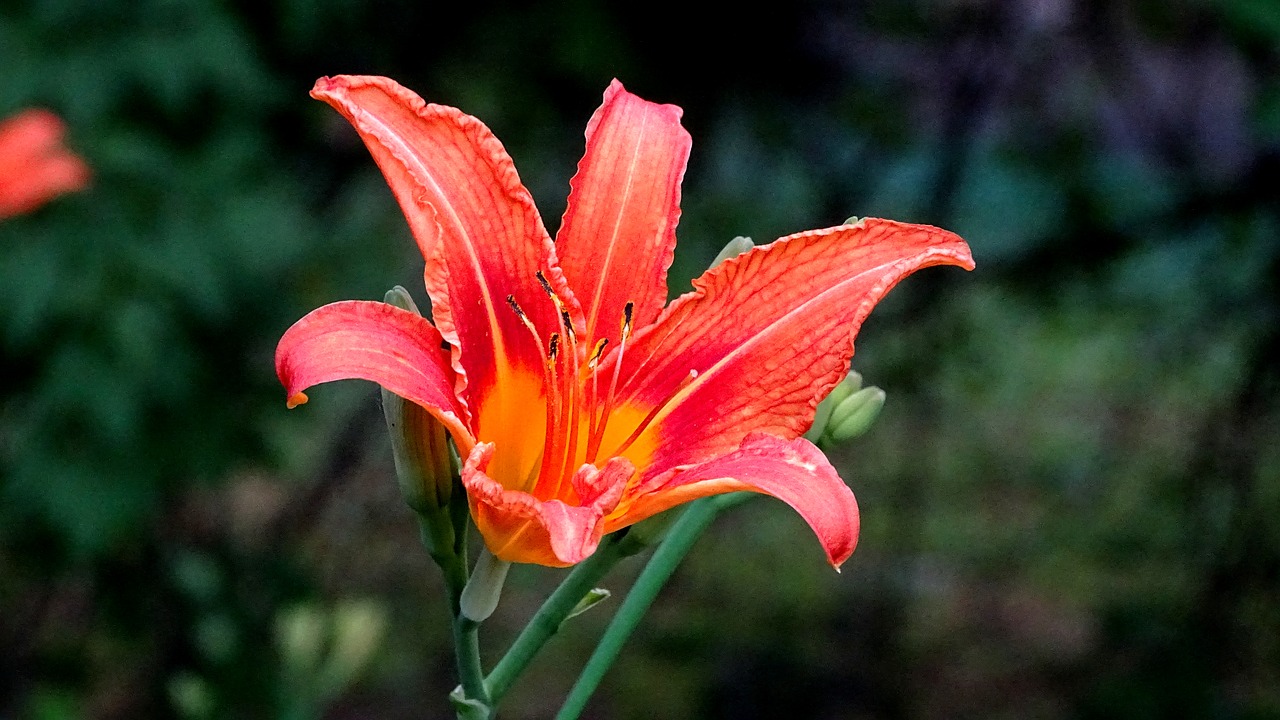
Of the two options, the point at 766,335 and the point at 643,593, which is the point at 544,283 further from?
the point at 643,593

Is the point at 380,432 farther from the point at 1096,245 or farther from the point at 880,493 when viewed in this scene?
the point at 1096,245

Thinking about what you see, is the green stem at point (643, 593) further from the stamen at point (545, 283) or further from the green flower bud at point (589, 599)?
the stamen at point (545, 283)

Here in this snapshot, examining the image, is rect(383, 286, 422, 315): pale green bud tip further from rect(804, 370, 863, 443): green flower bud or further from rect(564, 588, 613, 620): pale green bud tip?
rect(804, 370, 863, 443): green flower bud

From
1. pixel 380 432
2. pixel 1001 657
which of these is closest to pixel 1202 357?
pixel 1001 657

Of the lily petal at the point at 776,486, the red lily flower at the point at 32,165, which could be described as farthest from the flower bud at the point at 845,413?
the red lily flower at the point at 32,165

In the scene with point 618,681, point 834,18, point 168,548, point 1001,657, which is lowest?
point 1001,657

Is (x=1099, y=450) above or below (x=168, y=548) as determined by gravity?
below

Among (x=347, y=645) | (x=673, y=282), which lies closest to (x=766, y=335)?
(x=347, y=645)
